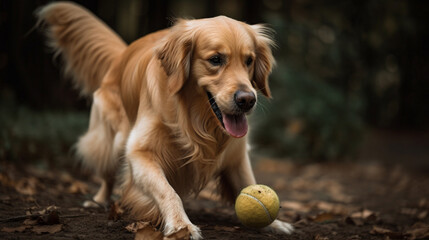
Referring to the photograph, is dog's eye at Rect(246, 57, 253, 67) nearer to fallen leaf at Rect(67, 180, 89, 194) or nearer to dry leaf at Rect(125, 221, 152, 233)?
dry leaf at Rect(125, 221, 152, 233)

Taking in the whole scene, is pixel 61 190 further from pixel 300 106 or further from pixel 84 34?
pixel 300 106

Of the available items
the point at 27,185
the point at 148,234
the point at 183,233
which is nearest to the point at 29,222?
the point at 148,234

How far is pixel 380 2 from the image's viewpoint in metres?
11.1

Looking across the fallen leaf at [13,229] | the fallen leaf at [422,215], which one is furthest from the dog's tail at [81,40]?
the fallen leaf at [422,215]

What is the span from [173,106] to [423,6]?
13531 millimetres

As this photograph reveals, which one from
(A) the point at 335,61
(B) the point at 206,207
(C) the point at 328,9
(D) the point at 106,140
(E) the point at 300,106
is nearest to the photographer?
(D) the point at 106,140

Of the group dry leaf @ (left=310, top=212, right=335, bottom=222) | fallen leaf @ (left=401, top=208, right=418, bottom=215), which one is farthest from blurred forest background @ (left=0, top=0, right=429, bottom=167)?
fallen leaf @ (left=401, top=208, right=418, bottom=215)

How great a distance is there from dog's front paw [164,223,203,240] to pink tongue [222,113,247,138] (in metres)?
0.69

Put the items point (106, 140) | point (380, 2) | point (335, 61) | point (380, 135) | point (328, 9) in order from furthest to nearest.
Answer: point (380, 135), point (328, 9), point (380, 2), point (335, 61), point (106, 140)

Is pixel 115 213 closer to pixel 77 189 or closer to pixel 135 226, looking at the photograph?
pixel 135 226

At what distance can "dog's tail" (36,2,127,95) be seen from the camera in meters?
4.92

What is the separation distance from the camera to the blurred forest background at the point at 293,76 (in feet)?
21.6

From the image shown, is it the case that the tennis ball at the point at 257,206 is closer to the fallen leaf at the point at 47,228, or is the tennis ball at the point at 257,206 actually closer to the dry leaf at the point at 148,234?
the dry leaf at the point at 148,234

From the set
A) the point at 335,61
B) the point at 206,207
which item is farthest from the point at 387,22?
the point at 206,207
